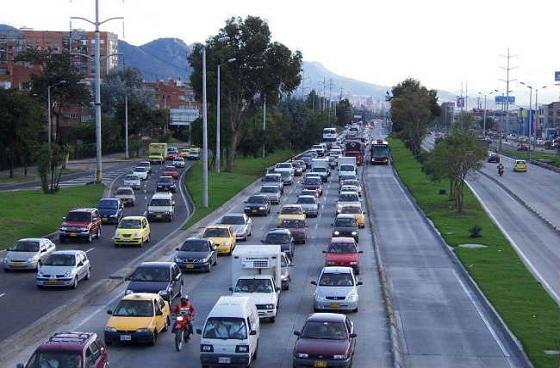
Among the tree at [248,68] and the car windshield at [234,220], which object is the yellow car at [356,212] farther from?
the tree at [248,68]

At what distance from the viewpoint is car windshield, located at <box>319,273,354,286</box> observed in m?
29.5

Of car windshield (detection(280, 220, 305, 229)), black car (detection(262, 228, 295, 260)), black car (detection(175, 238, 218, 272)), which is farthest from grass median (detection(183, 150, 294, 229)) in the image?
black car (detection(175, 238, 218, 272))

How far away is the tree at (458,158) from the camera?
61500 mm

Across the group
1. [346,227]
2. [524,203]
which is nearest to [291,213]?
[346,227]

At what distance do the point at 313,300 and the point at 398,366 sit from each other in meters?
9.19

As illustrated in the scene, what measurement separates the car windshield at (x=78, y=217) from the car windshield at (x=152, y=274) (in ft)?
52.8

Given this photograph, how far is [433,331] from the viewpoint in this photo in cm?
2703

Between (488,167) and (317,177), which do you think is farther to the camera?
(488,167)

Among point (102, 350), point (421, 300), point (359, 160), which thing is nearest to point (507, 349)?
point (421, 300)

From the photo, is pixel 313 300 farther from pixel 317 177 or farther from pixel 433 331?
pixel 317 177

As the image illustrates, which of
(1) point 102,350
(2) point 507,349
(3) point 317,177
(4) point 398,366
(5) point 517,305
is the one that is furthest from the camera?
(3) point 317,177

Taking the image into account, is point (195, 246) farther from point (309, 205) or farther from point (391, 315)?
point (309, 205)

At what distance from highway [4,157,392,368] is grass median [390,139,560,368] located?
3.81m

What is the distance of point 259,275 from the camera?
2964 centimetres
